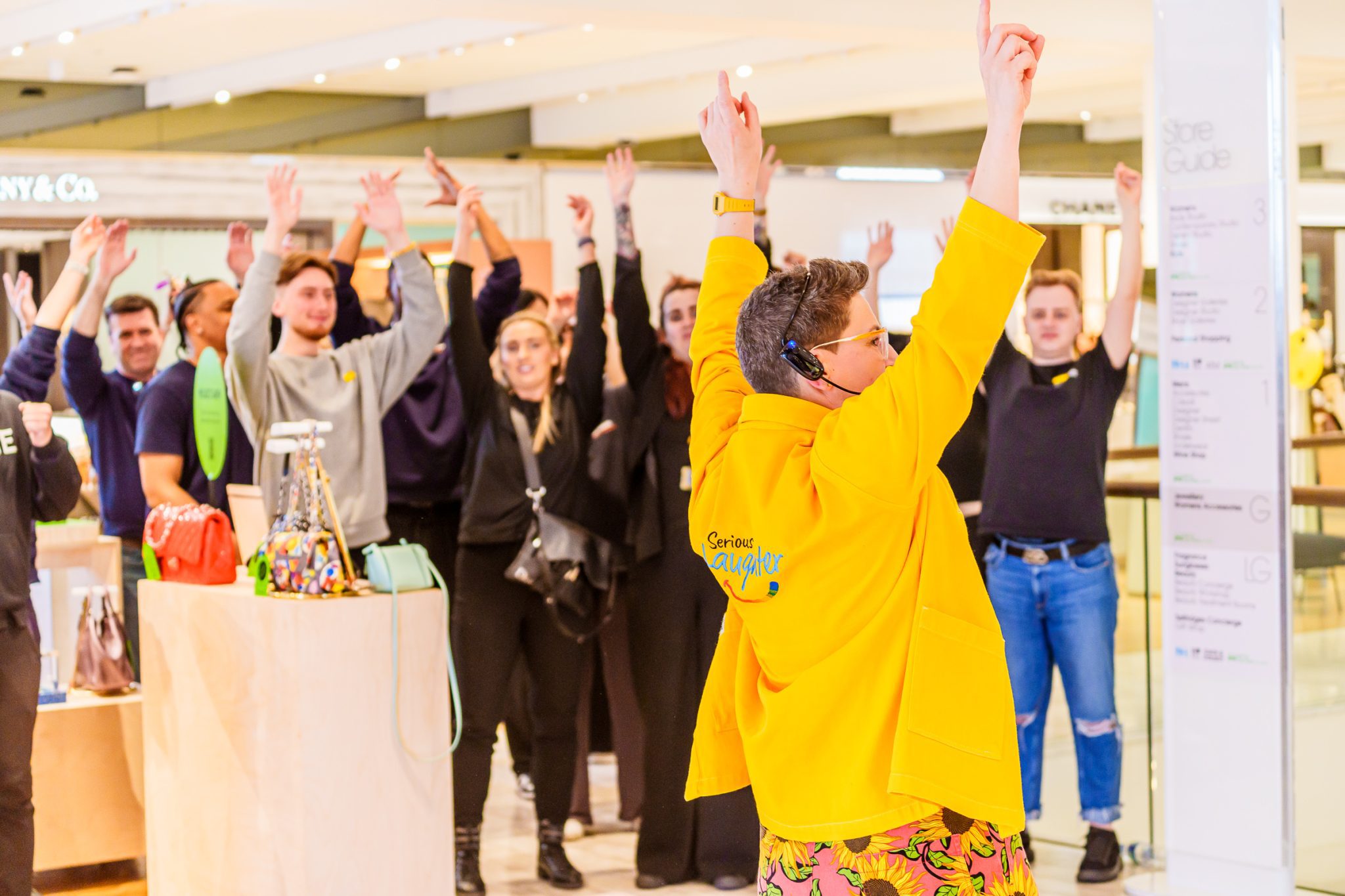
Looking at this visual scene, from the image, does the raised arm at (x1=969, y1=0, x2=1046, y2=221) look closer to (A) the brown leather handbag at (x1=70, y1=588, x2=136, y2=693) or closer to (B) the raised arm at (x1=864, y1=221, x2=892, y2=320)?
(B) the raised arm at (x1=864, y1=221, x2=892, y2=320)

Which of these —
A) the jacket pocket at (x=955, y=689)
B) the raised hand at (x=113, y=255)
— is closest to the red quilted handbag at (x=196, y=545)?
the raised hand at (x=113, y=255)

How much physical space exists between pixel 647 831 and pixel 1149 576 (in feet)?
5.94

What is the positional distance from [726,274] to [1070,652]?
7.99ft

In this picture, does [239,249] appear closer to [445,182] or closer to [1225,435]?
[445,182]

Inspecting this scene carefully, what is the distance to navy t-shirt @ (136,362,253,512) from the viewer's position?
14.9 feet

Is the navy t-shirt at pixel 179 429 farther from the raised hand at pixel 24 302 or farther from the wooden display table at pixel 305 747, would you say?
the wooden display table at pixel 305 747

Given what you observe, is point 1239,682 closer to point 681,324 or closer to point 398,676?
point 681,324

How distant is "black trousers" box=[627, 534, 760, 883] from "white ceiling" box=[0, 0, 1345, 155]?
2.24m

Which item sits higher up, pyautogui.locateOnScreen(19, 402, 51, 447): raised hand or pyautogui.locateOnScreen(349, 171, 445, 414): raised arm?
pyautogui.locateOnScreen(349, 171, 445, 414): raised arm

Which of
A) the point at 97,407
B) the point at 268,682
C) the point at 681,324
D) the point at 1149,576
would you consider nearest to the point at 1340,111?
the point at 1149,576

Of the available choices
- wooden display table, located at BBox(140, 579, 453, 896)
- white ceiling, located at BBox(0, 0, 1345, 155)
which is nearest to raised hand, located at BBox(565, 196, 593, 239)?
white ceiling, located at BBox(0, 0, 1345, 155)

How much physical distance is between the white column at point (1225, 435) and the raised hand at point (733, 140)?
76.9 inches

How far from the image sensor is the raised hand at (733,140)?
2139 millimetres

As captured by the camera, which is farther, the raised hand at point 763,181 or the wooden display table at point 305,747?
the raised hand at point 763,181
